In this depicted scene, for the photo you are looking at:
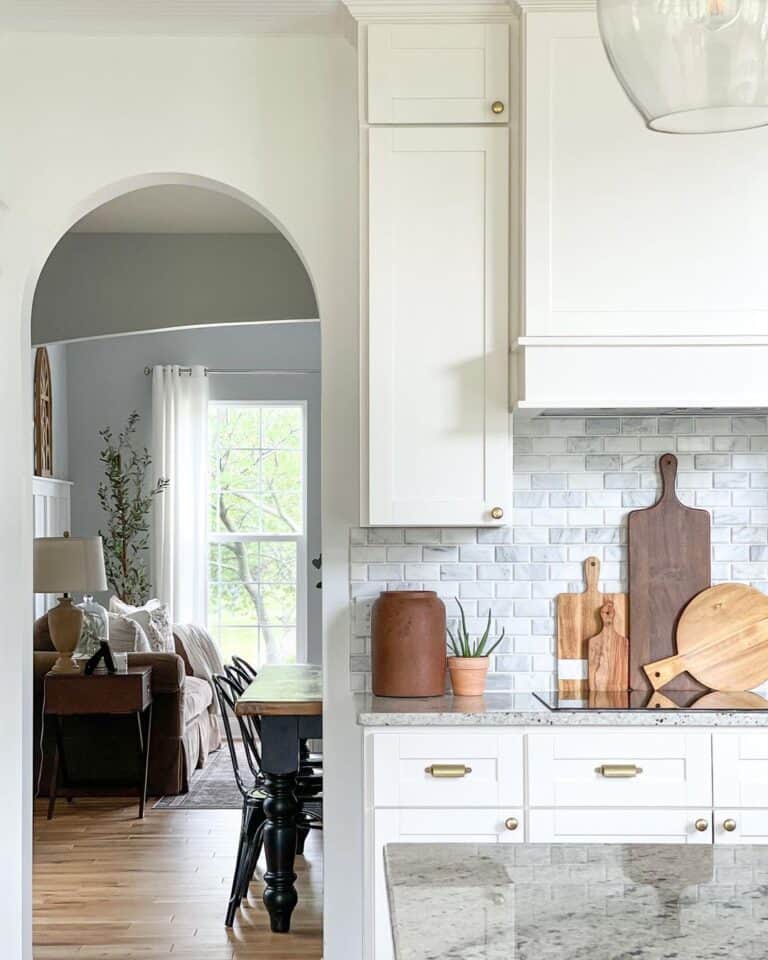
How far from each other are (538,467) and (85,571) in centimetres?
314

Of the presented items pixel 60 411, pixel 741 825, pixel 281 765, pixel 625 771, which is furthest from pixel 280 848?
pixel 60 411

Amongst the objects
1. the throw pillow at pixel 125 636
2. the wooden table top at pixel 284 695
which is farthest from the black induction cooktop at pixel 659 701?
the throw pillow at pixel 125 636

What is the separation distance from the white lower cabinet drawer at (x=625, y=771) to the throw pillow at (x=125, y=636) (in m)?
4.19

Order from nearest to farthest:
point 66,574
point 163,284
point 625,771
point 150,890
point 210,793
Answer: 1. point 625,771
2. point 150,890
3. point 163,284
4. point 66,574
5. point 210,793

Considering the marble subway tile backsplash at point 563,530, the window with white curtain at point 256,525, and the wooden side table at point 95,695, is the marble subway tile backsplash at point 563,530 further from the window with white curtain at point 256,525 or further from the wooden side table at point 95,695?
the window with white curtain at point 256,525

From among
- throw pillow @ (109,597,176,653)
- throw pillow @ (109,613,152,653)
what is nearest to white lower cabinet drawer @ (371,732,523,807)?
throw pillow @ (109,613,152,653)

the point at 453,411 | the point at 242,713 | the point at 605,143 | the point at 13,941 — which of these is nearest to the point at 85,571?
the point at 242,713

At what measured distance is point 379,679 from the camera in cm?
334

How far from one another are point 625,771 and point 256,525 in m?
6.46

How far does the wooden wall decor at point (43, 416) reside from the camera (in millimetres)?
8430

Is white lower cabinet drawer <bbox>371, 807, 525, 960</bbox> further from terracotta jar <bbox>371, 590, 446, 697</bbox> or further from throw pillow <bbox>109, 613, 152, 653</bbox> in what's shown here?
throw pillow <bbox>109, 613, 152, 653</bbox>

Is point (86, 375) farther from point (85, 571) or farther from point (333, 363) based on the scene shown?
point (333, 363)

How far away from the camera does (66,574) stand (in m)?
5.99

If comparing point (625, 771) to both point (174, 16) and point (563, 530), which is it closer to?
point (563, 530)
